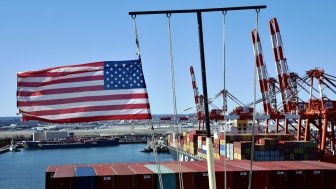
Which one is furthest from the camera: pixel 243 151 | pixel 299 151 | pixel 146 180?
pixel 243 151

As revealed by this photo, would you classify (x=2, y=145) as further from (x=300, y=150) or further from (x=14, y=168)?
(x=300, y=150)

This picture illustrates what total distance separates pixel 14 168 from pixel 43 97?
242 feet

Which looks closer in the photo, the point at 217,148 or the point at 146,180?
the point at 146,180

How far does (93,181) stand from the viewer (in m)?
25.7

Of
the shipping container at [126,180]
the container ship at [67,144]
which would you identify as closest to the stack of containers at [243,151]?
the shipping container at [126,180]

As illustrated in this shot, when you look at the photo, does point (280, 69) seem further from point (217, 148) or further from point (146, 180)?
point (146, 180)

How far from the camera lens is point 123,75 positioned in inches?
448

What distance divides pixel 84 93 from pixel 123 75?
1.01 metres

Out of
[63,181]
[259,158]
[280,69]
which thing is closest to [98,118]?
[63,181]

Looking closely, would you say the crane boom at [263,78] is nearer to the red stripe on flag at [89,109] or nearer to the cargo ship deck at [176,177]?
the cargo ship deck at [176,177]

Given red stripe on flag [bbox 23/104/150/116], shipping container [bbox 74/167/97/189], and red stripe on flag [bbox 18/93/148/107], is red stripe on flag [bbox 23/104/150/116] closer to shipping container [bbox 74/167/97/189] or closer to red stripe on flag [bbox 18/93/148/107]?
red stripe on flag [bbox 18/93/148/107]

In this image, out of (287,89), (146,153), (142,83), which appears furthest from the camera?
(146,153)

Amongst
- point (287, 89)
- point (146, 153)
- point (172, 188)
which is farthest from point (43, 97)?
point (146, 153)

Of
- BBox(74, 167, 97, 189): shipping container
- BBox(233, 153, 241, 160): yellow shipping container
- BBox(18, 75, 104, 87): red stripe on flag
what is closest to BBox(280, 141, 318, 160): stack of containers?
BBox(233, 153, 241, 160): yellow shipping container
